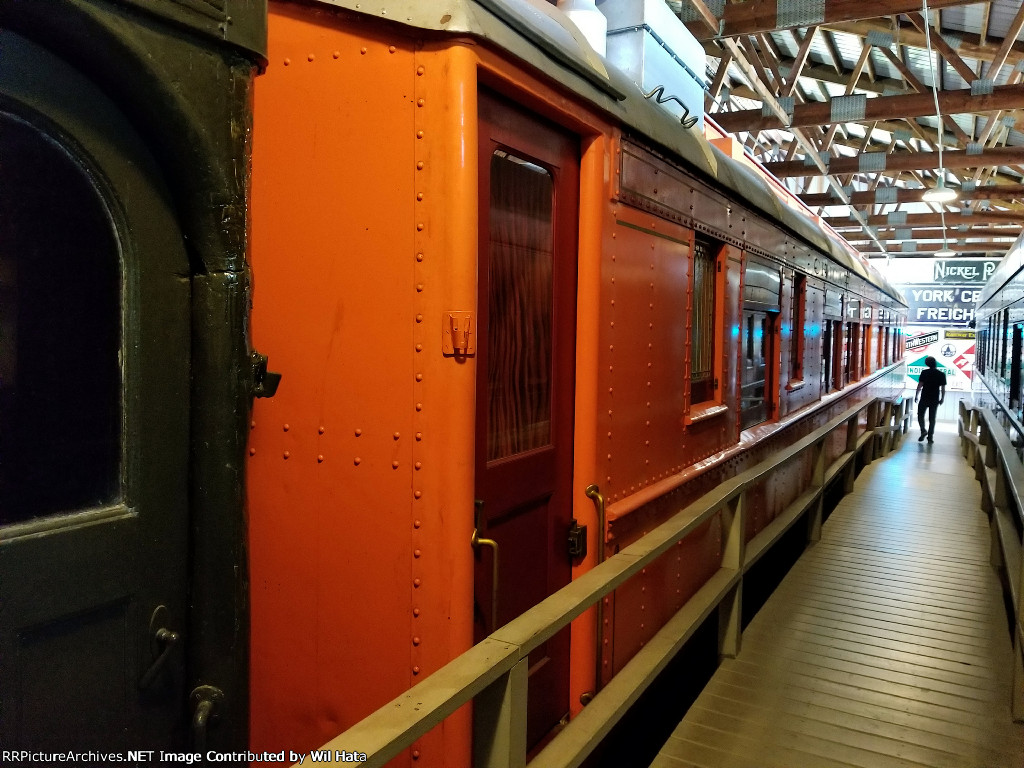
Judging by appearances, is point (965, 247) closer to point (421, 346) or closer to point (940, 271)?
point (940, 271)

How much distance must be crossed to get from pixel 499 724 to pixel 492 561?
2.06 ft

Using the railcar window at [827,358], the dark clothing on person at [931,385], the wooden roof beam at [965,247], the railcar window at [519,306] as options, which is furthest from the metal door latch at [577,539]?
the wooden roof beam at [965,247]

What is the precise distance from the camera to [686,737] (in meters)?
3.41

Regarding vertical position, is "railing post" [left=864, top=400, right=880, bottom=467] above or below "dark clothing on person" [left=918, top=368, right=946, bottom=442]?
below

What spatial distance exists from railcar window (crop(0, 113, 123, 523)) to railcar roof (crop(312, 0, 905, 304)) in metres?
1.14

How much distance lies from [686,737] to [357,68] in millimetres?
3085

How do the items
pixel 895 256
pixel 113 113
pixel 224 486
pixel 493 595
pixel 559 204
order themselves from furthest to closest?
pixel 895 256 → pixel 559 204 → pixel 493 595 → pixel 224 486 → pixel 113 113

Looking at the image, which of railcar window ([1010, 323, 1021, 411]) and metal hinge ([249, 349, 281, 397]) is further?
railcar window ([1010, 323, 1021, 411])

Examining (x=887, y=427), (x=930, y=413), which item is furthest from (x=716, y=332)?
(x=930, y=413)

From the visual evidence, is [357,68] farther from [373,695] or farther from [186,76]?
[373,695]

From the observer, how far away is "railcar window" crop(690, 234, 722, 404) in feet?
14.0

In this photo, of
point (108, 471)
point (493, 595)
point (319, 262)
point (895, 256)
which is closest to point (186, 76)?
point (108, 471)

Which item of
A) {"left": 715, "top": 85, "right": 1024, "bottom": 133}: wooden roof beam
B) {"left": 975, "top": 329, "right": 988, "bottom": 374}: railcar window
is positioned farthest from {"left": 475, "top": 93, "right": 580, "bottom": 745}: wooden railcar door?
{"left": 975, "top": 329, "right": 988, "bottom": 374}: railcar window

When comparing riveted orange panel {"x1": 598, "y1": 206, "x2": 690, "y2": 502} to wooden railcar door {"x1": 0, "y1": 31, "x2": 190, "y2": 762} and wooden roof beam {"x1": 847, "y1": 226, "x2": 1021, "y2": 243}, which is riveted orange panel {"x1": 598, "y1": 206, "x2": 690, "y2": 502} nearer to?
wooden railcar door {"x1": 0, "y1": 31, "x2": 190, "y2": 762}
